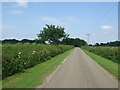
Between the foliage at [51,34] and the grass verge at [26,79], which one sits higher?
the foliage at [51,34]

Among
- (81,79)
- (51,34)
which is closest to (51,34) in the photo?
(51,34)

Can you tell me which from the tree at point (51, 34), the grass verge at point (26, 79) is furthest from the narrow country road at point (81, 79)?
the tree at point (51, 34)

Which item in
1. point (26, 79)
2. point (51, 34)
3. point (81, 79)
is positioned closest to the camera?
point (26, 79)

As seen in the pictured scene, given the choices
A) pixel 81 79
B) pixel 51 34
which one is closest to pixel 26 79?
pixel 81 79

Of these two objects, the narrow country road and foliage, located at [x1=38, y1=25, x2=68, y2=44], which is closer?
the narrow country road

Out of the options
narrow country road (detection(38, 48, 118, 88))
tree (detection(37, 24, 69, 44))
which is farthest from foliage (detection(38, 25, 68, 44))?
narrow country road (detection(38, 48, 118, 88))

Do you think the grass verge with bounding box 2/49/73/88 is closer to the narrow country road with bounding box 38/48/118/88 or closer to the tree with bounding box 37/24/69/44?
the narrow country road with bounding box 38/48/118/88

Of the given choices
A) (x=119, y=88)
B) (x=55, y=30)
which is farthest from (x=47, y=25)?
(x=119, y=88)

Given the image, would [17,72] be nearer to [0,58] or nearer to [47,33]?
[0,58]

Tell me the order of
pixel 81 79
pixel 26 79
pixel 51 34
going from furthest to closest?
pixel 51 34 → pixel 81 79 → pixel 26 79

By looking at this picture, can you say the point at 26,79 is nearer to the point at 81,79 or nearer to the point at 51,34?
the point at 81,79

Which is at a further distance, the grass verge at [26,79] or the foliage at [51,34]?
the foliage at [51,34]

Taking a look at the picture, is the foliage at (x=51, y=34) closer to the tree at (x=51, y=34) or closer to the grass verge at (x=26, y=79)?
the tree at (x=51, y=34)

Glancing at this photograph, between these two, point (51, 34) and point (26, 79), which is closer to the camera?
point (26, 79)
